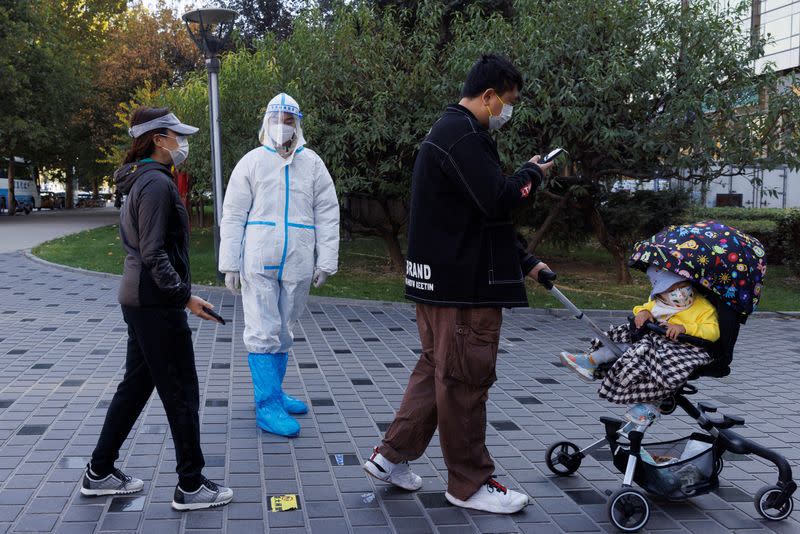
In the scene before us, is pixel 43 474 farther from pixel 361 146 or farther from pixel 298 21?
pixel 298 21

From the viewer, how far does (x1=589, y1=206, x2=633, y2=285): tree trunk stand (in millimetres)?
13570

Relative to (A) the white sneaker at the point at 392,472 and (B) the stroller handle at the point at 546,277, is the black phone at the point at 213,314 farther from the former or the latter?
(B) the stroller handle at the point at 546,277

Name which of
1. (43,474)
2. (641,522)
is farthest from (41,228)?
(641,522)

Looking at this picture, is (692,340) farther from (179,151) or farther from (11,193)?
(11,193)

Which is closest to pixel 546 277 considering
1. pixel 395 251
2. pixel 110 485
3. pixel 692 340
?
pixel 692 340

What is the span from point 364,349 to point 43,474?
3.84m

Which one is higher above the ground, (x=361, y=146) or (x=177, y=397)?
(x=361, y=146)

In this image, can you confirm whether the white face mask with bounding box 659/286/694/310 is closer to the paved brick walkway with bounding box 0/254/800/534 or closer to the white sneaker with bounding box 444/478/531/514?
the paved brick walkway with bounding box 0/254/800/534

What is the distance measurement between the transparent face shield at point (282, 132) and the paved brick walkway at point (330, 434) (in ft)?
5.77

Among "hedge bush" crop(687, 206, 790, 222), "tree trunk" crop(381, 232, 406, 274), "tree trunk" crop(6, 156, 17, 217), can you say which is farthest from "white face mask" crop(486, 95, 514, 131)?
"tree trunk" crop(6, 156, 17, 217)

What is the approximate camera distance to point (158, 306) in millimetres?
3555

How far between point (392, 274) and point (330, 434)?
9434mm

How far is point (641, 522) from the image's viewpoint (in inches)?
141

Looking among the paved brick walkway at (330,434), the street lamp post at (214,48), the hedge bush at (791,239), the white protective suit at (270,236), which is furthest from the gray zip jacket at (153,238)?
the hedge bush at (791,239)
